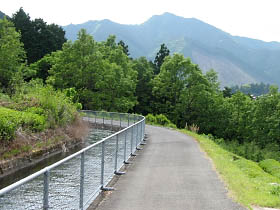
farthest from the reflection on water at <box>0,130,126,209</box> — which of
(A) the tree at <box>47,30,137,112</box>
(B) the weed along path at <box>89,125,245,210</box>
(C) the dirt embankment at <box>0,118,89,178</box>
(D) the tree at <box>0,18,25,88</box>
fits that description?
(D) the tree at <box>0,18,25,88</box>

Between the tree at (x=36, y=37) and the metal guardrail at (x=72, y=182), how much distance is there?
205 feet

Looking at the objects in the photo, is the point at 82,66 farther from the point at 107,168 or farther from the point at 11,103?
the point at 107,168

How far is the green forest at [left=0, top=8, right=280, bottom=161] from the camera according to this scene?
49.4m

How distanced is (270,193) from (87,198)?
5.11 metres

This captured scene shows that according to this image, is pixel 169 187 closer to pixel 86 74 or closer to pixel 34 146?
pixel 34 146

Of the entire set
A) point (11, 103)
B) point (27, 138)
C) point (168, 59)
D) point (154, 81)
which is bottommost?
point (27, 138)

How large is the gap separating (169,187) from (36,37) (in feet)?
224

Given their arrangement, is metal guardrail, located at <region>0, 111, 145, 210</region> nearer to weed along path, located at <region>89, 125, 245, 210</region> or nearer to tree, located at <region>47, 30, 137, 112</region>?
weed along path, located at <region>89, 125, 245, 210</region>

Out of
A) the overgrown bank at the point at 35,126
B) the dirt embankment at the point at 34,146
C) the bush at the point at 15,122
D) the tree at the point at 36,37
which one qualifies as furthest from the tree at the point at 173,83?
the bush at the point at 15,122

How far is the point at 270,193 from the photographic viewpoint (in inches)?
388

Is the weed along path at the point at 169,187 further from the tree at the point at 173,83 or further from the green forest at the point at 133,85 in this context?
the tree at the point at 173,83

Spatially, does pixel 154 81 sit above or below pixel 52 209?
above

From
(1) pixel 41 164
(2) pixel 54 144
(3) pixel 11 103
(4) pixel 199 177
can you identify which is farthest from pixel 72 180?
(3) pixel 11 103

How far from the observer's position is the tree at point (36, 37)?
71.0 meters
